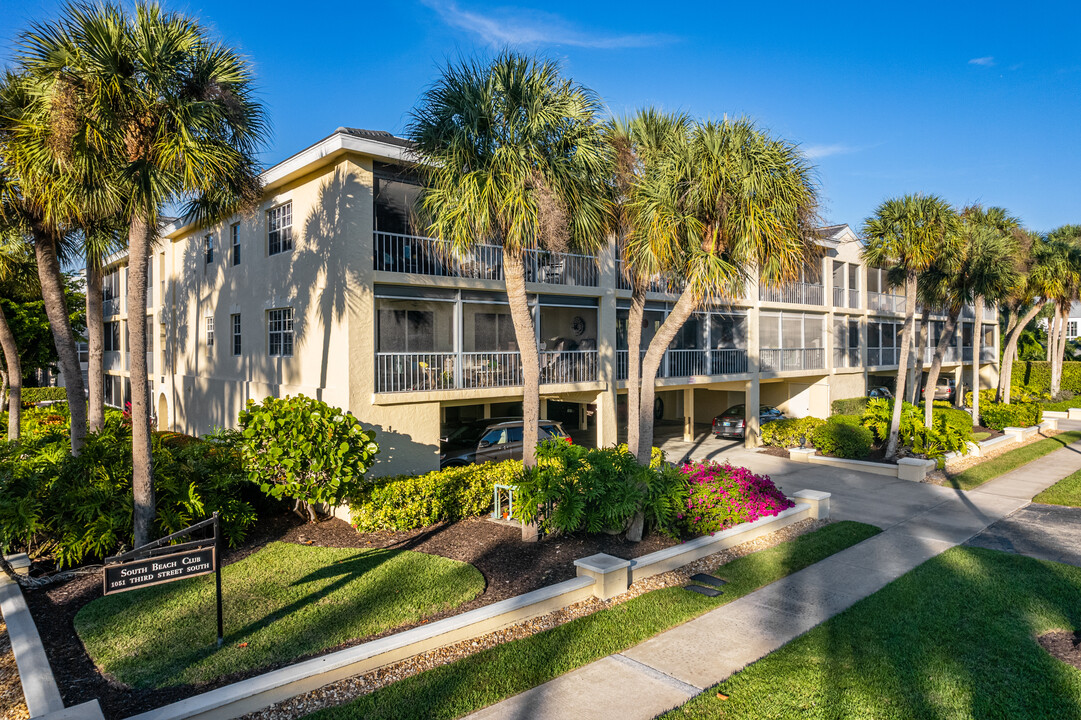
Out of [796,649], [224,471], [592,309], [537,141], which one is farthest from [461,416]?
[796,649]

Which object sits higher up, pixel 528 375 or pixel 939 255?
pixel 939 255

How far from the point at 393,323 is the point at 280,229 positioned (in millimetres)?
3799

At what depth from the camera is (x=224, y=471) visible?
10594 millimetres

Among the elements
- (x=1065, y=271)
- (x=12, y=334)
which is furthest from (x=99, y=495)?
(x=1065, y=271)

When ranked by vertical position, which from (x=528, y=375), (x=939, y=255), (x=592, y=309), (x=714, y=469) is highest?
(x=939, y=255)

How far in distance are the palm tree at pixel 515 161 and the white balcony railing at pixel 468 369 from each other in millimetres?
3995

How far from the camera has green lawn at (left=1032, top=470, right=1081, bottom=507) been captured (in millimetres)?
13391

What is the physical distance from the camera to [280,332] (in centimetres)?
1539

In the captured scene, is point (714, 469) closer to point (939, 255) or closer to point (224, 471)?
point (224, 471)

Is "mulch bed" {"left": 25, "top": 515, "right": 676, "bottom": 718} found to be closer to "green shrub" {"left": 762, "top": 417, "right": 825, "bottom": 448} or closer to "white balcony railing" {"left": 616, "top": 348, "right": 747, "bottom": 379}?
"white balcony railing" {"left": 616, "top": 348, "right": 747, "bottom": 379}

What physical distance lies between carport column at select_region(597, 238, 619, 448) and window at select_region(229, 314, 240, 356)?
9841 millimetres

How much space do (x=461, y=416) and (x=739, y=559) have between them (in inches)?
583

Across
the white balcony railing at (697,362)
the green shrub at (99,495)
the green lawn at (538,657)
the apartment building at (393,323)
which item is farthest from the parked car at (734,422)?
the green shrub at (99,495)

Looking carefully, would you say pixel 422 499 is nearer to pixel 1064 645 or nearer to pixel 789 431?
pixel 1064 645
